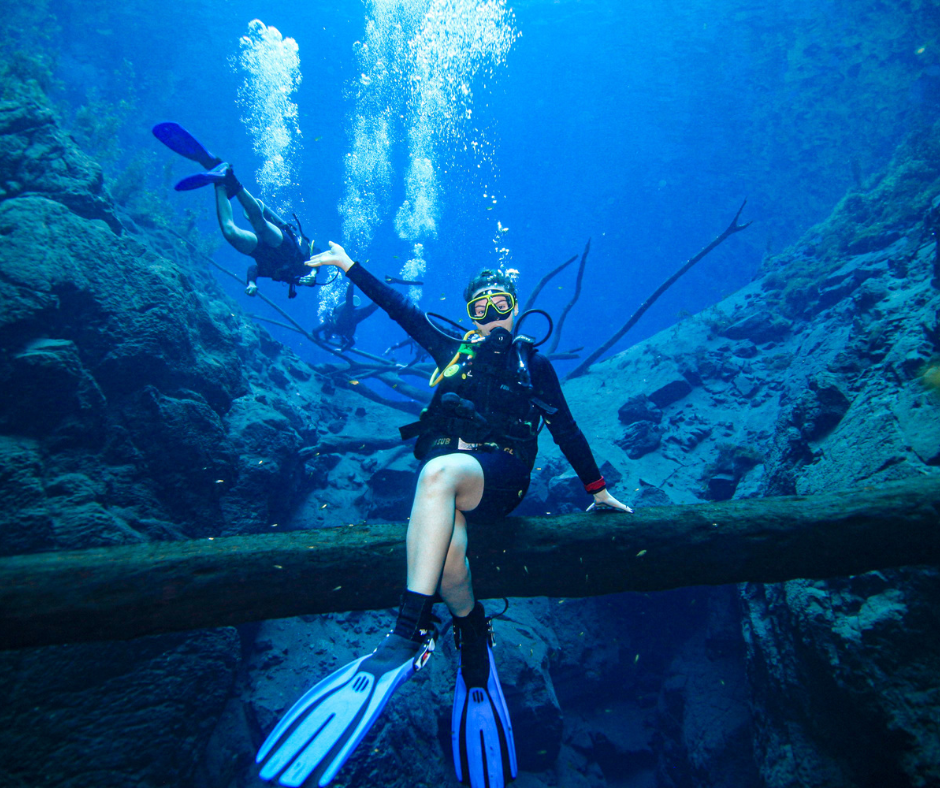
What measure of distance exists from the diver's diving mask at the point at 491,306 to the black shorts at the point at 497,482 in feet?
3.48

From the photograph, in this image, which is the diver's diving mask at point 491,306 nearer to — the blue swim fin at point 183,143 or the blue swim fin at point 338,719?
the blue swim fin at point 338,719

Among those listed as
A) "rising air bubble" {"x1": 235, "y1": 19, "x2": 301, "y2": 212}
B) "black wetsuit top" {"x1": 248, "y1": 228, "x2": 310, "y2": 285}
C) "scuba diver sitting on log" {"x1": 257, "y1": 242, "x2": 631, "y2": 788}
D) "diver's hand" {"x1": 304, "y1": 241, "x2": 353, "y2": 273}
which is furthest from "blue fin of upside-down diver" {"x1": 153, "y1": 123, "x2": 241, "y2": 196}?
"rising air bubble" {"x1": 235, "y1": 19, "x2": 301, "y2": 212}

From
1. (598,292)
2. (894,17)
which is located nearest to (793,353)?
(894,17)

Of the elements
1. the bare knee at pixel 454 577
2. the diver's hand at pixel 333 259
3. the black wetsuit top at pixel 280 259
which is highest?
the black wetsuit top at pixel 280 259

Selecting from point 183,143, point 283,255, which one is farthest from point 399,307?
point 183,143

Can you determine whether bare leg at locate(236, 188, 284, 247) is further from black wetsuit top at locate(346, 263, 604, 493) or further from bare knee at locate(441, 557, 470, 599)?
bare knee at locate(441, 557, 470, 599)

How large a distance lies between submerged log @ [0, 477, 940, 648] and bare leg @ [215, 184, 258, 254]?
4466mm

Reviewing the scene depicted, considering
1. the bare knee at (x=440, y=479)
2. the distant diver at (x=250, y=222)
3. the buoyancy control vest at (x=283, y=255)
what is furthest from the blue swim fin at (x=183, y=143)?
the bare knee at (x=440, y=479)

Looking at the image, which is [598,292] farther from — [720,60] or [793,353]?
[793,353]

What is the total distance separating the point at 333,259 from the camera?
291cm

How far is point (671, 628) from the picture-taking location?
6293mm

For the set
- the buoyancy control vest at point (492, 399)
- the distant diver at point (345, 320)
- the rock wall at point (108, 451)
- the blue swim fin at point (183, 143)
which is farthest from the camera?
the distant diver at point (345, 320)

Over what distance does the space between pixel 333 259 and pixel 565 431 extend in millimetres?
2142

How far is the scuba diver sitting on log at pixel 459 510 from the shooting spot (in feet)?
6.24
